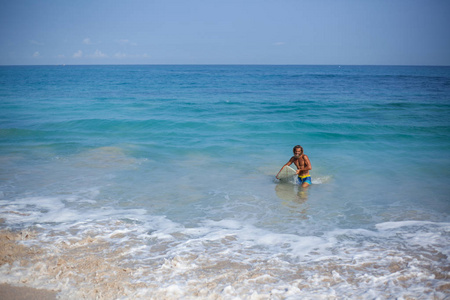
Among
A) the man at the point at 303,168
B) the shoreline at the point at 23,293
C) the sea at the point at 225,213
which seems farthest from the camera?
the man at the point at 303,168

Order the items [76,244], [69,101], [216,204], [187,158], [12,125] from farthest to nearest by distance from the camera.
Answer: [69,101]
[12,125]
[187,158]
[216,204]
[76,244]

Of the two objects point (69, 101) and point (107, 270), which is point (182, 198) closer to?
point (107, 270)

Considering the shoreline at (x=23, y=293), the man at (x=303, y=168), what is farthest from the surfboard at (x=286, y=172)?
the shoreline at (x=23, y=293)

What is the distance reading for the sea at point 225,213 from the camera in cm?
405

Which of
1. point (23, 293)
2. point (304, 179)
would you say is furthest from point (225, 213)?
point (23, 293)

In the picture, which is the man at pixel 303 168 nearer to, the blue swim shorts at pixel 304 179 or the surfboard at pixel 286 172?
the blue swim shorts at pixel 304 179

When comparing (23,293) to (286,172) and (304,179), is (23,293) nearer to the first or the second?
(286,172)

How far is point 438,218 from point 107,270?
20.0 feet

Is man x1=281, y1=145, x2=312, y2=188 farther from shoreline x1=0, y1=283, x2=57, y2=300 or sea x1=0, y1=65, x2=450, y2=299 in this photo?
shoreline x1=0, y1=283, x2=57, y2=300

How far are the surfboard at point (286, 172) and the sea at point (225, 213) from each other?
19cm

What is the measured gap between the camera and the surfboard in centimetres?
818

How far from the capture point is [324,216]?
20.9ft

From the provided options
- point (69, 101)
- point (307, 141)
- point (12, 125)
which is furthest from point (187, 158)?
point (69, 101)

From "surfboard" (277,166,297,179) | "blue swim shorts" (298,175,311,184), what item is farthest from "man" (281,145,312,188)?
"surfboard" (277,166,297,179)
